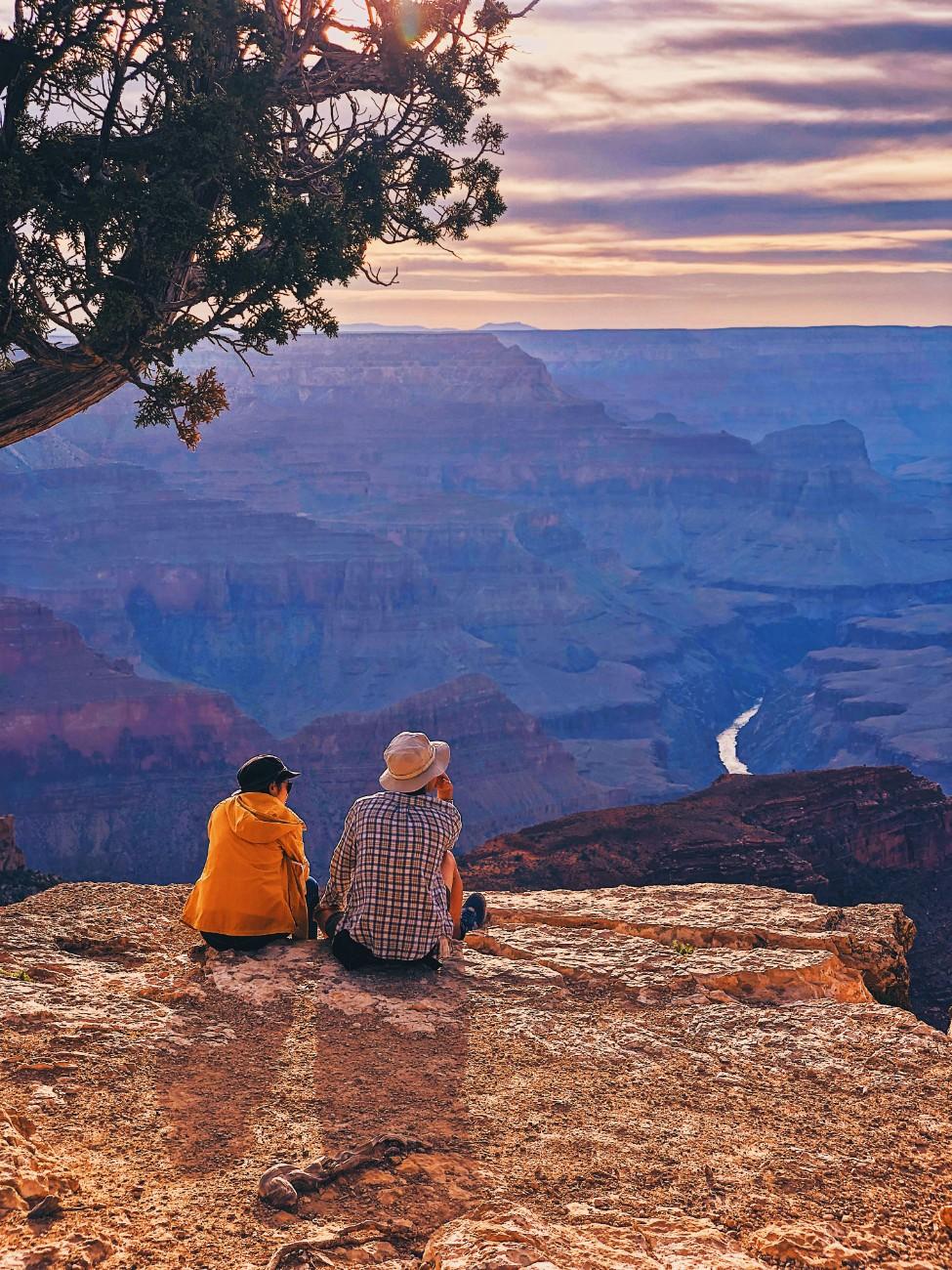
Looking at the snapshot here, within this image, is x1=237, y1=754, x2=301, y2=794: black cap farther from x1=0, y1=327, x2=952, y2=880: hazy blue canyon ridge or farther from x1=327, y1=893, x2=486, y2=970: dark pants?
x1=0, y1=327, x2=952, y2=880: hazy blue canyon ridge

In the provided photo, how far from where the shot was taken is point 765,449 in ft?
593

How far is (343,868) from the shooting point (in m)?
7.50

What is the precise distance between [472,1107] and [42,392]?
17.0 ft

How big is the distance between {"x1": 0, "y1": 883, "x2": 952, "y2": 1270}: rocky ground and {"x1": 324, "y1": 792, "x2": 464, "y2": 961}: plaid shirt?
0.25 meters

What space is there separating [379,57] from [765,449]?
177m

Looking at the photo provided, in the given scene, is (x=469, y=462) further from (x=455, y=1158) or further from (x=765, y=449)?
(x=455, y=1158)

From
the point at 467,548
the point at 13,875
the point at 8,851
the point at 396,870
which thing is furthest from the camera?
the point at 467,548

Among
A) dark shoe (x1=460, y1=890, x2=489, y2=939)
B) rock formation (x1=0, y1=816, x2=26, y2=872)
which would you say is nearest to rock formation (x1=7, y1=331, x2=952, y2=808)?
rock formation (x1=0, y1=816, x2=26, y2=872)

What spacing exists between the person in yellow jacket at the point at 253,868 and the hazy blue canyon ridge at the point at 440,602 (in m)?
49.5

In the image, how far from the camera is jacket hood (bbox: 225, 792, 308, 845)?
24.9ft

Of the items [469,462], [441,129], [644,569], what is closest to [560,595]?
[644,569]

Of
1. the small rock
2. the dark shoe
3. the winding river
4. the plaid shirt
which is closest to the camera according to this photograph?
the small rock

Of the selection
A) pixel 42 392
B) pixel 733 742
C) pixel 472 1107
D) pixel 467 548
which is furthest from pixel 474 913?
pixel 467 548

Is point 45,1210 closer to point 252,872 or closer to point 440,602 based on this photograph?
point 252,872
